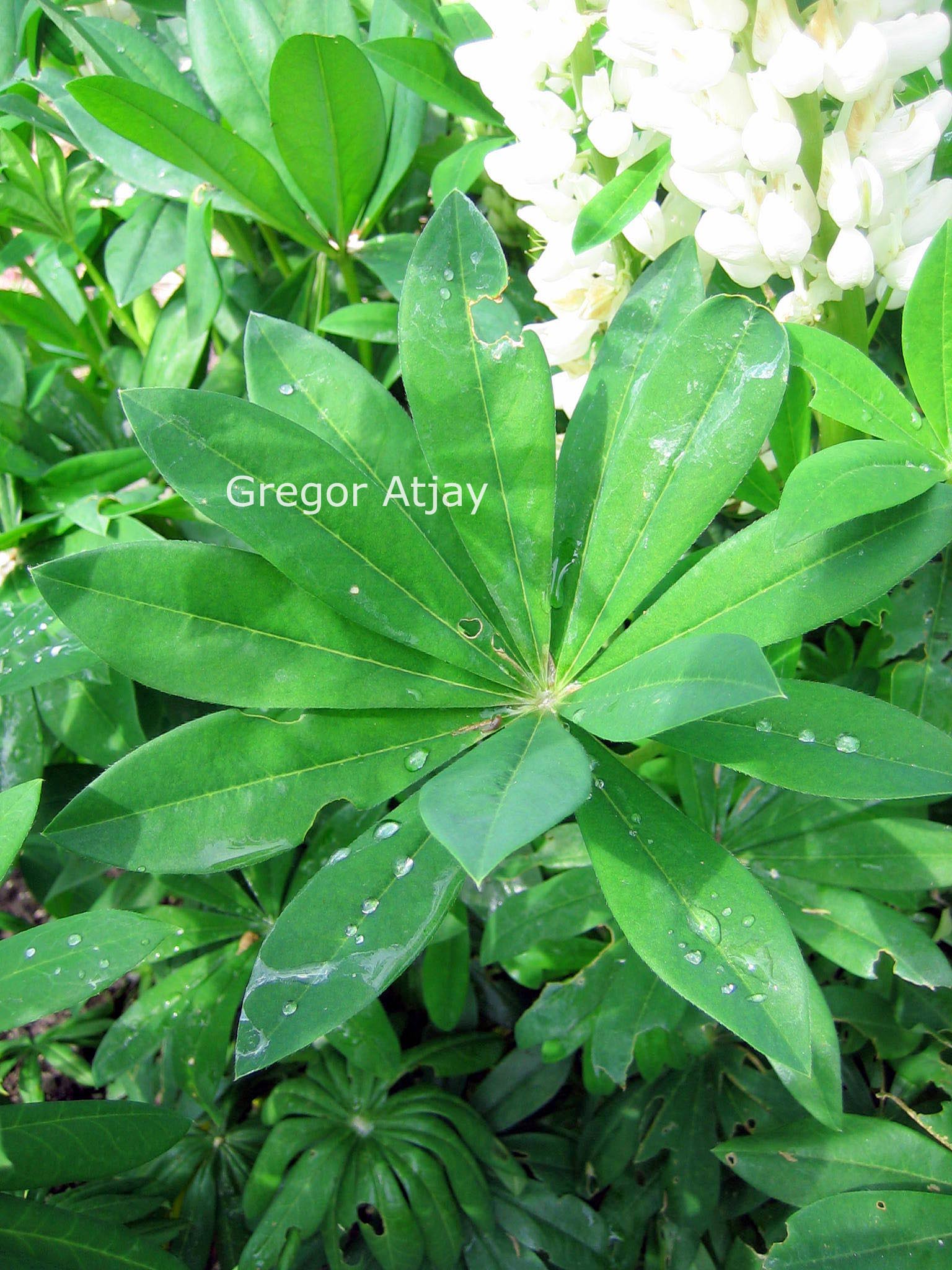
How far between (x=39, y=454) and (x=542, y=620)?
0.88m

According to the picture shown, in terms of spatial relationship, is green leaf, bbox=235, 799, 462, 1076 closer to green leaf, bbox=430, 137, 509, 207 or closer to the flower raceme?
the flower raceme

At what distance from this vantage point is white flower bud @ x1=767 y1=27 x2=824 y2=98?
2.27ft

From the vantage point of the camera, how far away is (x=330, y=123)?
1.11m

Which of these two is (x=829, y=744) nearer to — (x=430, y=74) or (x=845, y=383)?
(x=845, y=383)

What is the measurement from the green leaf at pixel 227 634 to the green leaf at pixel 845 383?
0.38 m

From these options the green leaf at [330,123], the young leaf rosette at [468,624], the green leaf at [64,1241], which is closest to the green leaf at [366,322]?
the green leaf at [330,123]

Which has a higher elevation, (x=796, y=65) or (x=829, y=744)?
(x=796, y=65)

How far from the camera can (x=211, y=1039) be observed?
1255 mm

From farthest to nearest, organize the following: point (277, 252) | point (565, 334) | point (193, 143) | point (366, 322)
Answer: point (277, 252) < point (366, 322) < point (193, 143) < point (565, 334)

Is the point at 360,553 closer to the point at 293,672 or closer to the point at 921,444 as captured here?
the point at 293,672

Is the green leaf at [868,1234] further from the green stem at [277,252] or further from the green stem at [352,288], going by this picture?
the green stem at [277,252]

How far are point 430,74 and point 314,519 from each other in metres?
0.68

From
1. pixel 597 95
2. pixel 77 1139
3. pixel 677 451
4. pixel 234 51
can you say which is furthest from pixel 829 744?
pixel 234 51

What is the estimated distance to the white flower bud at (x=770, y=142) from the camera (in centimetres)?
72
